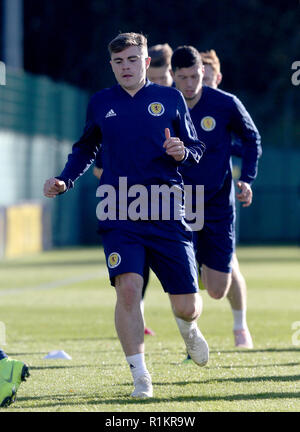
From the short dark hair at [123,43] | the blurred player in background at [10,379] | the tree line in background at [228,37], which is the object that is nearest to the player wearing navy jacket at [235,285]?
the short dark hair at [123,43]

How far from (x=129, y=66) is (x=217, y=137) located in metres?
2.03

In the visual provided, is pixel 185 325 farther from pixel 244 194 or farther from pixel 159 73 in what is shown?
pixel 159 73

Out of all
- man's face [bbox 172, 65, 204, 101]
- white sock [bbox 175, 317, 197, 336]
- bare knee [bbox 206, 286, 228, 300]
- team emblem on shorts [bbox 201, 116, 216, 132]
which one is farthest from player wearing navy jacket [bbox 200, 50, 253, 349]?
white sock [bbox 175, 317, 197, 336]

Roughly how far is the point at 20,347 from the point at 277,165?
25487 millimetres

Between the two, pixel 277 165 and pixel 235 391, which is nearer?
pixel 235 391

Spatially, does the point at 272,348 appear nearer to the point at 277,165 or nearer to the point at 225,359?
the point at 225,359

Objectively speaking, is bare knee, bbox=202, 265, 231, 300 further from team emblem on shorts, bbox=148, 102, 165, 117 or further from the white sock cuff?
team emblem on shorts, bbox=148, 102, 165, 117

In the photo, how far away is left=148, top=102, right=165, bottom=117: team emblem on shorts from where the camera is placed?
22.1ft

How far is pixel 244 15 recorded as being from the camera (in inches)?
1435

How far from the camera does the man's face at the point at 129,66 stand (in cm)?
670

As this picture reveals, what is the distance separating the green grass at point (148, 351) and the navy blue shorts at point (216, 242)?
0.72 meters

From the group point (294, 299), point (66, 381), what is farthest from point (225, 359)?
point (294, 299)

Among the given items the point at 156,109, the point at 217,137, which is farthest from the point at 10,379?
the point at 217,137
